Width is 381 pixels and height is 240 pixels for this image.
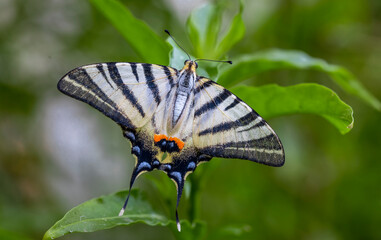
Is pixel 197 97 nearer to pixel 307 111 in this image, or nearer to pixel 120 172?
pixel 307 111

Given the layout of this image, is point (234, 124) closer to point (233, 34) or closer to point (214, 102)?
point (214, 102)

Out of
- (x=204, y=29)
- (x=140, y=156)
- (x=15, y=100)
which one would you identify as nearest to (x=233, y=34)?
(x=204, y=29)

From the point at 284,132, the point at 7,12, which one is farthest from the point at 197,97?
the point at 7,12

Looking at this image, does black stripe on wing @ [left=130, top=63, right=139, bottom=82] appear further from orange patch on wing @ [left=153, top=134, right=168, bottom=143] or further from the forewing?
orange patch on wing @ [left=153, top=134, right=168, bottom=143]

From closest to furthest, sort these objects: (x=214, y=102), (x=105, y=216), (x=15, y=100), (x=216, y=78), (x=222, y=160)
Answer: (x=105, y=216)
(x=216, y=78)
(x=214, y=102)
(x=15, y=100)
(x=222, y=160)

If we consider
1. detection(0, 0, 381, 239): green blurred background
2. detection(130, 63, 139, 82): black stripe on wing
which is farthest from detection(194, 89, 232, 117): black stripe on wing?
detection(0, 0, 381, 239): green blurred background

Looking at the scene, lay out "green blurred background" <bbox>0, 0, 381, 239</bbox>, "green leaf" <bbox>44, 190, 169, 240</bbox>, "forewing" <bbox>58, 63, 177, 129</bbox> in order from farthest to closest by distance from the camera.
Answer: "green blurred background" <bbox>0, 0, 381, 239</bbox> → "forewing" <bbox>58, 63, 177, 129</bbox> → "green leaf" <bbox>44, 190, 169, 240</bbox>
